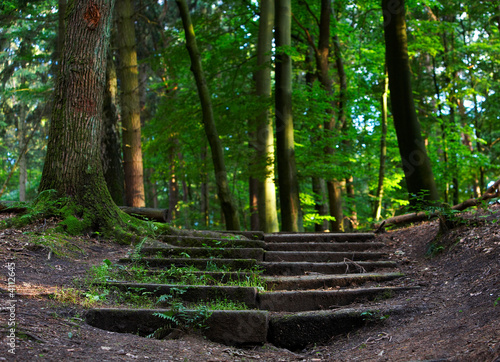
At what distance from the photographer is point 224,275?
208 inches

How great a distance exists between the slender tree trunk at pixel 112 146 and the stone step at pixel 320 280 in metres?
5.18

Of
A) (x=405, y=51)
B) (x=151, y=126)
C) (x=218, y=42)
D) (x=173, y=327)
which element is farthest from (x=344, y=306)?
(x=218, y=42)

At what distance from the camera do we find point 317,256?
650 cm

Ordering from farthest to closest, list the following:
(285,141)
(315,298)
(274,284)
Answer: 1. (285,141)
2. (274,284)
3. (315,298)

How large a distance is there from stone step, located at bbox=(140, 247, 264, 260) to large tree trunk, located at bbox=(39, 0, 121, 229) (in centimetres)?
98

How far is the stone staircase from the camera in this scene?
4047mm

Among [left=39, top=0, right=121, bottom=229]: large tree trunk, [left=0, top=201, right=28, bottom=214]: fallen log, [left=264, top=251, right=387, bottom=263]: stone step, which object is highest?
[left=39, top=0, right=121, bottom=229]: large tree trunk

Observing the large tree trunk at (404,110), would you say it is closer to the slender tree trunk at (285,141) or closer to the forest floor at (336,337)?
the slender tree trunk at (285,141)

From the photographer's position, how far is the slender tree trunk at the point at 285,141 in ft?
33.4

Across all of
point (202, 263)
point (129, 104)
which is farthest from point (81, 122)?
point (129, 104)

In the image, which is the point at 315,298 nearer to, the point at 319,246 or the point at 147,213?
the point at 319,246

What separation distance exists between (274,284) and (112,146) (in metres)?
5.90

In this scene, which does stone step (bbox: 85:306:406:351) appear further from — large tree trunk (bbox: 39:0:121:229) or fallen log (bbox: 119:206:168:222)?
fallen log (bbox: 119:206:168:222)

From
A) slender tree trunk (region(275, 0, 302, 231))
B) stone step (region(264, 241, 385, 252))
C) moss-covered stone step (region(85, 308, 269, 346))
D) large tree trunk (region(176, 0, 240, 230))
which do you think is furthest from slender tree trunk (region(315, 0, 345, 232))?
moss-covered stone step (region(85, 308, 269, 346))
